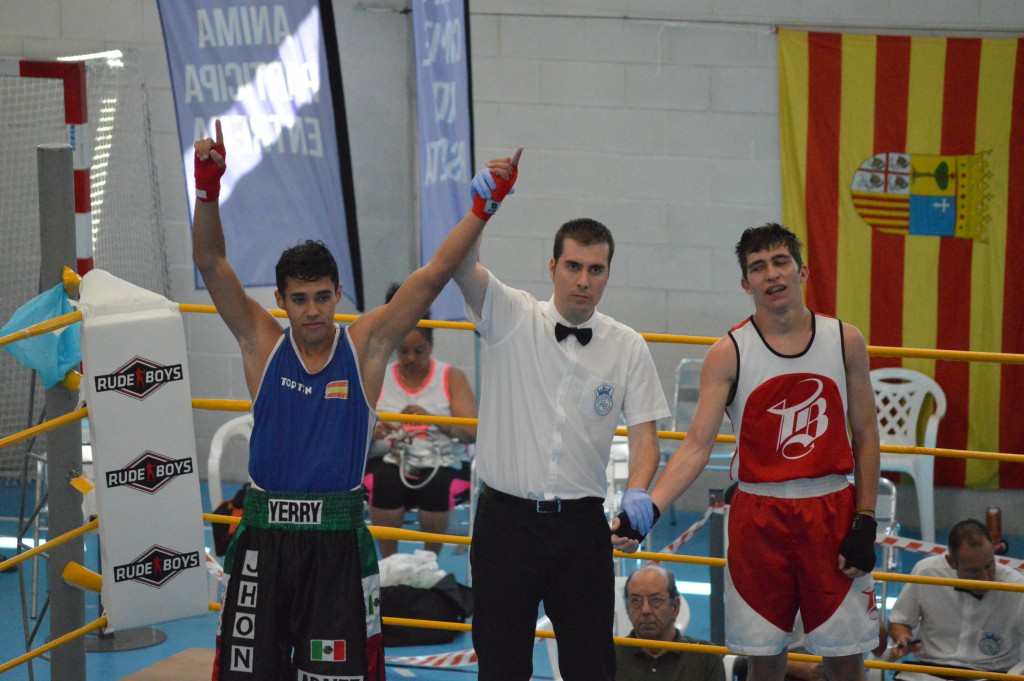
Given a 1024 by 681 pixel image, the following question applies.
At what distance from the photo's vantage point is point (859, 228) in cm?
660

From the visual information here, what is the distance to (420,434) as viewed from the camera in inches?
216

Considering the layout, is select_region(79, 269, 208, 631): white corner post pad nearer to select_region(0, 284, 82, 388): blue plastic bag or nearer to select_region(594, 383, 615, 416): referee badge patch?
select_region(0, 284, 82, 388): blue plastic bag

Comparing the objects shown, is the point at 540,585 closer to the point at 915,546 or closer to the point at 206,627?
the point at 915,546

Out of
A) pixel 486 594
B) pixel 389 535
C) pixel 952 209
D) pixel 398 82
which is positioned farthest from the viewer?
pixel 398 82

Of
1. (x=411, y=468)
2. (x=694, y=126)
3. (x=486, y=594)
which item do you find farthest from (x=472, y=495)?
(x=694, y=126)

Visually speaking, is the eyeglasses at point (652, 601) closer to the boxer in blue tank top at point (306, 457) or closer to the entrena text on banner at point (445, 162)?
the boxer in blue tank top at point (306, 457)

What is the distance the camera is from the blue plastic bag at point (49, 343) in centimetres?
301

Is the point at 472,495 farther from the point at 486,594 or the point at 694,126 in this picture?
the point at 694,126

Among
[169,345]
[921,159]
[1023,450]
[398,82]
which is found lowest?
[1023,450]

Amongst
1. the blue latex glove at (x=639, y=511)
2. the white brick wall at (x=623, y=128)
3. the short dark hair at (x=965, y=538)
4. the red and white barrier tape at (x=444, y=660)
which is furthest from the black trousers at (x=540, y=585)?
the white brick wall at (x=623, y=128)

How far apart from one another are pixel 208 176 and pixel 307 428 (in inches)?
24.0

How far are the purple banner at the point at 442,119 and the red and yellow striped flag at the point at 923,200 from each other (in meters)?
2.67

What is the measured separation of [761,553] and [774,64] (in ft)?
14.2

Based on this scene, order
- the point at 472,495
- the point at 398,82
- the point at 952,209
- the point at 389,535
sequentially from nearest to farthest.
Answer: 1. the point at 389,535
2. the point at 472,495
3. the point at 952,209
4. the point at 398,82
